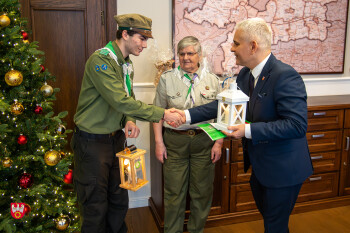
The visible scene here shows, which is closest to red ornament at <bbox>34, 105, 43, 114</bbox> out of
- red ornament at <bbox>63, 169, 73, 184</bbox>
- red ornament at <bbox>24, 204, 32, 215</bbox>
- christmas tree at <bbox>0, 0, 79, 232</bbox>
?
christmas tree at <bbox>0, 0, 79, 232</bbox>

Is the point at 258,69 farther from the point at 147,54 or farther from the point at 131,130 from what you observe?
the point at 147,54

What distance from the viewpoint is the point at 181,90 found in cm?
248

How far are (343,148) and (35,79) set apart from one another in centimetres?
285

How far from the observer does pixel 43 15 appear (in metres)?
2.85

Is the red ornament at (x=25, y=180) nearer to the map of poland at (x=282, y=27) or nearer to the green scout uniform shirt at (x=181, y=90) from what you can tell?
the green scout uniform shirt at (x=181, y=90)

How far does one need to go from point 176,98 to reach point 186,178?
2.11 ft

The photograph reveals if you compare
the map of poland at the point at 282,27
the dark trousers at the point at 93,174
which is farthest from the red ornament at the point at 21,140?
the map of poland at the point at 282,27

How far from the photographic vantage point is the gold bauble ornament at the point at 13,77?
6.61ft

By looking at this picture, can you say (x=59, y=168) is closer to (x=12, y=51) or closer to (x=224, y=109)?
(x=12, y=51)

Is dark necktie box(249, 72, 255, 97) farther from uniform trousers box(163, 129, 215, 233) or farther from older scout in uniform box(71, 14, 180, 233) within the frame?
uniform trousers box(163, 129, 215, 233)

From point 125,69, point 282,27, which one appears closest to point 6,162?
point 125,69

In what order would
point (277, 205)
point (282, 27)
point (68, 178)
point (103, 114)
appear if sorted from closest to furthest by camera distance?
point (277, 205)
point (103, 114)
point (68, 178)
point (282, 27)

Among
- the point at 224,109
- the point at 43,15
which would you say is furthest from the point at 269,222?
the point at 43,15

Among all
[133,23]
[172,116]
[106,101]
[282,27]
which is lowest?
[172,116]
